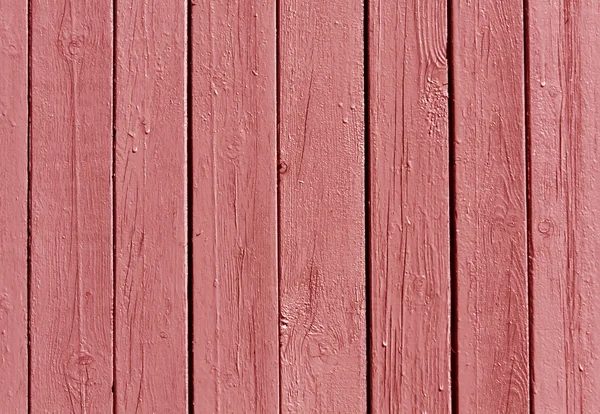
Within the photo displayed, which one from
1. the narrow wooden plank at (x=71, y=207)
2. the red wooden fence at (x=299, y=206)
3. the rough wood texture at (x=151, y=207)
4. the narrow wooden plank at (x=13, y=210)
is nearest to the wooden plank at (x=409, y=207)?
the red wooden fence at (x=299, y=206)

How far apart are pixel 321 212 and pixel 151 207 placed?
30cm

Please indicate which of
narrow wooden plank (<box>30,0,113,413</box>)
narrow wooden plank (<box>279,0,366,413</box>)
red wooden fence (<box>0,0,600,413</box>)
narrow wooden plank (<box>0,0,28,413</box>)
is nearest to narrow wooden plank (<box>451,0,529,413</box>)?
red wooden fence (<box>0,0,600,413</box>)

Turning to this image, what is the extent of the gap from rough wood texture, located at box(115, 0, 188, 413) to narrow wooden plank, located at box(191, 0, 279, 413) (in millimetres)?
29

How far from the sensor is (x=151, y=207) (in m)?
1.11

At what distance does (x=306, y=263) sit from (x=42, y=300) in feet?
1.52

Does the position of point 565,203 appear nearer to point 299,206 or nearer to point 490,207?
point 490,207

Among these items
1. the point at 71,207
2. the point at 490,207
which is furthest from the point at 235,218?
the point at 490,207

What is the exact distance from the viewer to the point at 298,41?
1127 mm

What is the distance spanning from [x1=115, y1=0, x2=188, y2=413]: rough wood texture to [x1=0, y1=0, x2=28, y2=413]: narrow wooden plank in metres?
0.16

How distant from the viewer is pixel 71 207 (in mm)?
1113

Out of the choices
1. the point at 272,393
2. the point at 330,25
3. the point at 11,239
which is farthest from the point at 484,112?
the point at 11,239

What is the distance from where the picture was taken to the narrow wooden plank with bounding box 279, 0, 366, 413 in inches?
43.8

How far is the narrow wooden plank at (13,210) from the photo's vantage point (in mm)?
1103

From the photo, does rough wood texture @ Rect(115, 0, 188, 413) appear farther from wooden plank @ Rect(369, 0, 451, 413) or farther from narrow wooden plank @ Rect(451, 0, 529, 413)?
narrow wooden plank @ Rect(451, 0, 529, 413)
